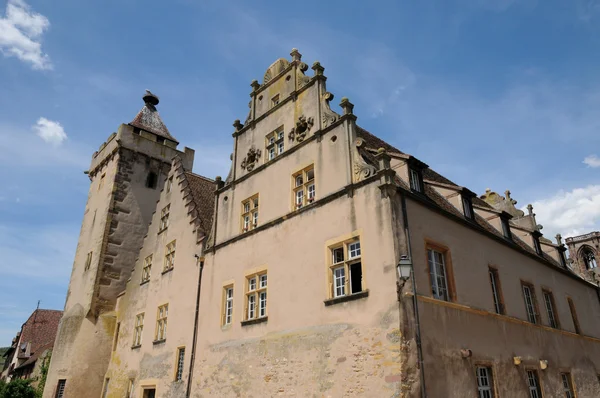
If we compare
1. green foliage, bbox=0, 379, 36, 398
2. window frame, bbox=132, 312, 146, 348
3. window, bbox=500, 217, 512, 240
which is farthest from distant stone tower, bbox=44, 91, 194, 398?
window, bbox=500, 217, 512, 240

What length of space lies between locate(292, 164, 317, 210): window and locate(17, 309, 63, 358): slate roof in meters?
49.5

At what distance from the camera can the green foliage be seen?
105 feet

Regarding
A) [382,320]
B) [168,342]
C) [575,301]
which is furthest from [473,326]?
[168,342]

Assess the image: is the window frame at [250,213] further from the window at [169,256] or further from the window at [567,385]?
the window at [567,385]

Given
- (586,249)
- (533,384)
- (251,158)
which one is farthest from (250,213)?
(586,249)

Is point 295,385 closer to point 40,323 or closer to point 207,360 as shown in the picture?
point 207,360

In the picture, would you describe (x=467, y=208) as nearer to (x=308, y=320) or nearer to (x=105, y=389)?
(x=308, y=320)

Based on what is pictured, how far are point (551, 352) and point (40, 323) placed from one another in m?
57.8

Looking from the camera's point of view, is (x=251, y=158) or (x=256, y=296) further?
(x=251, y=158)

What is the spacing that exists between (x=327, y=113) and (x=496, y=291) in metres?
8.22

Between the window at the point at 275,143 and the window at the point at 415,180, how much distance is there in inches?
200

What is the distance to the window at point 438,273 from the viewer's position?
12.7m

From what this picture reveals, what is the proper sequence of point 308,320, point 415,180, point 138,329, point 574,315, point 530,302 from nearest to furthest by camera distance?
1. point 308,320
2. point 415,180
3. point 530,302
4. point 574,315
5. point 138,329

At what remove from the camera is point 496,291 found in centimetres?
1530
